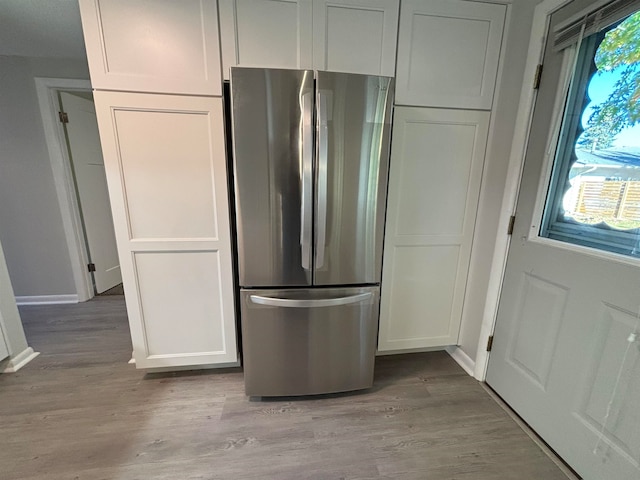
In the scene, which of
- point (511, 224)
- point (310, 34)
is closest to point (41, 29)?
point (310, 34)

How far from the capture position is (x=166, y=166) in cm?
148

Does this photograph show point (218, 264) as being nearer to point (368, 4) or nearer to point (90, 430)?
point (90, 430)

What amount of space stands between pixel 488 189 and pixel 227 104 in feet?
5.48

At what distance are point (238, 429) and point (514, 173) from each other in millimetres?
2093

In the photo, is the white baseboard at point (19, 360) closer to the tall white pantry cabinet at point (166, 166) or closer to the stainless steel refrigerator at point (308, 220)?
the tall white pantry cabinet at point (166, 166)

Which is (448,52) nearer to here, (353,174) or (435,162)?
(435,162)

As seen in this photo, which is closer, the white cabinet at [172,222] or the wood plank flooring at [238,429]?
the wood plank flooring at [238,429]

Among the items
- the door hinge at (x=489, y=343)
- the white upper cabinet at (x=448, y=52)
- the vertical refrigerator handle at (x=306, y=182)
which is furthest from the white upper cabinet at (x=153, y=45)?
the door hinge at (x=489, y=343)

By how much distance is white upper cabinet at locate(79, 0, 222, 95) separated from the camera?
1325 millimetres

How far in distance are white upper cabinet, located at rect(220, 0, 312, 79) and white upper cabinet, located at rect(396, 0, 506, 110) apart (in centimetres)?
55

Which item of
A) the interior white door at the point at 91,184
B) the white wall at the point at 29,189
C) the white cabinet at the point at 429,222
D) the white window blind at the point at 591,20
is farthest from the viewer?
the interior white door at the point at 91,184

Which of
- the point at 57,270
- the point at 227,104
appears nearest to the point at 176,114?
the point at 227,104

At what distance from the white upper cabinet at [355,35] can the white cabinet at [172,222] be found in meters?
0.66

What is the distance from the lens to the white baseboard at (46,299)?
9.07ft
